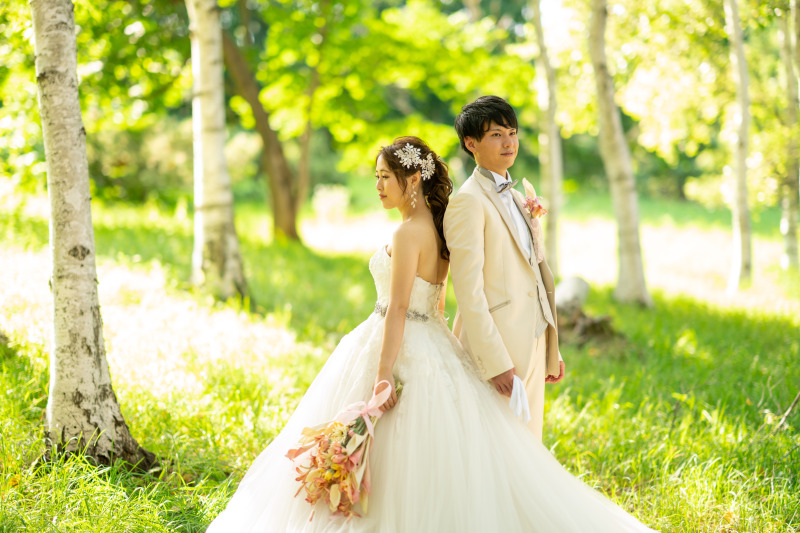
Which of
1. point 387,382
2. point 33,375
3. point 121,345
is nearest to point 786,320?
point 387,382

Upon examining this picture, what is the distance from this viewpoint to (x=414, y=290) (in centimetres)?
312

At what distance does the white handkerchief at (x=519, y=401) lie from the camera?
2881 mm

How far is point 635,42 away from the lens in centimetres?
1445

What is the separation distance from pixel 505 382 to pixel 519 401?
121mm

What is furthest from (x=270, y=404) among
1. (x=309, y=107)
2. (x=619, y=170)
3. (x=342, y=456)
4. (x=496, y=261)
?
(x=309, y=107)

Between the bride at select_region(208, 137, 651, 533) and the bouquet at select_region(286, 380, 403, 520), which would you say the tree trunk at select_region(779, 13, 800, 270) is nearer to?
the bride at select_region(208, 137, 651, 533)

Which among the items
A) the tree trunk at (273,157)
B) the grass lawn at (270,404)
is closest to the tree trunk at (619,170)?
→ the grass lawn at (270,404)

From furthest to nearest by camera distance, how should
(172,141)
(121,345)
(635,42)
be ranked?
(172,141), (635,42), (121,345)

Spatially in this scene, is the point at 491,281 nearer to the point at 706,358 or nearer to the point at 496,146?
the point at 496,146

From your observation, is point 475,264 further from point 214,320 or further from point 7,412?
point 214,320

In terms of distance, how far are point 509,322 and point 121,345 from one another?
3.73 metres

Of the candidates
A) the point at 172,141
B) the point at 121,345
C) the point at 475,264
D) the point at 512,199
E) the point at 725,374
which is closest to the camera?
the point at 475,264

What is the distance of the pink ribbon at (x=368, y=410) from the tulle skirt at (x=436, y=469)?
0.35 feet

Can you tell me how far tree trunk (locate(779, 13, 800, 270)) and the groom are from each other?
1171cm
